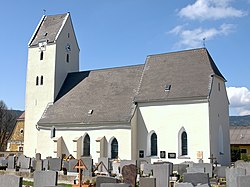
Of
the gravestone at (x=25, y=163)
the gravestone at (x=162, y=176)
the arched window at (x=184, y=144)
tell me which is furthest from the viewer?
the arched window at (x=184, y=144)

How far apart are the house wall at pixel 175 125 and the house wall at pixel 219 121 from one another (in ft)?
2.15

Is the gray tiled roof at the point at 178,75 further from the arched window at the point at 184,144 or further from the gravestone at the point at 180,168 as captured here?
→ the gravestone at the point at 180,168

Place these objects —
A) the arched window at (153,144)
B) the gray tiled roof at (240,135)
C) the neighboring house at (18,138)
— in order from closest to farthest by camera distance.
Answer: the arched window at (153,144)
the gray tiled roof at (240,135)
the neighboring house at (18,138)

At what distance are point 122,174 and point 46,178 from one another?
4.00 metres

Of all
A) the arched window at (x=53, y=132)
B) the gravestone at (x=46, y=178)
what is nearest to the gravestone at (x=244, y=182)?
the gravestone at (x=46, y=178)

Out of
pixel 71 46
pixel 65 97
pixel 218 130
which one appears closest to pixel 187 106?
pixel 218 130

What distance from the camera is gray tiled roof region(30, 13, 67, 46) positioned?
3495 cm

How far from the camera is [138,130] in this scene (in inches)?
1103

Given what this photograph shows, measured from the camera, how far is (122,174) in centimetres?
1426

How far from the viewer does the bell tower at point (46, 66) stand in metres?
33.9

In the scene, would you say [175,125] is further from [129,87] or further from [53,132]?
[53,132]

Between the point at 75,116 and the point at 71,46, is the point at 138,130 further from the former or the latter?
the point at 71,46

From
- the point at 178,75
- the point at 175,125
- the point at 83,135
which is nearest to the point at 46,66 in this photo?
the point at 83,135

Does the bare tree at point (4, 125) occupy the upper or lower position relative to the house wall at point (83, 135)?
upper
